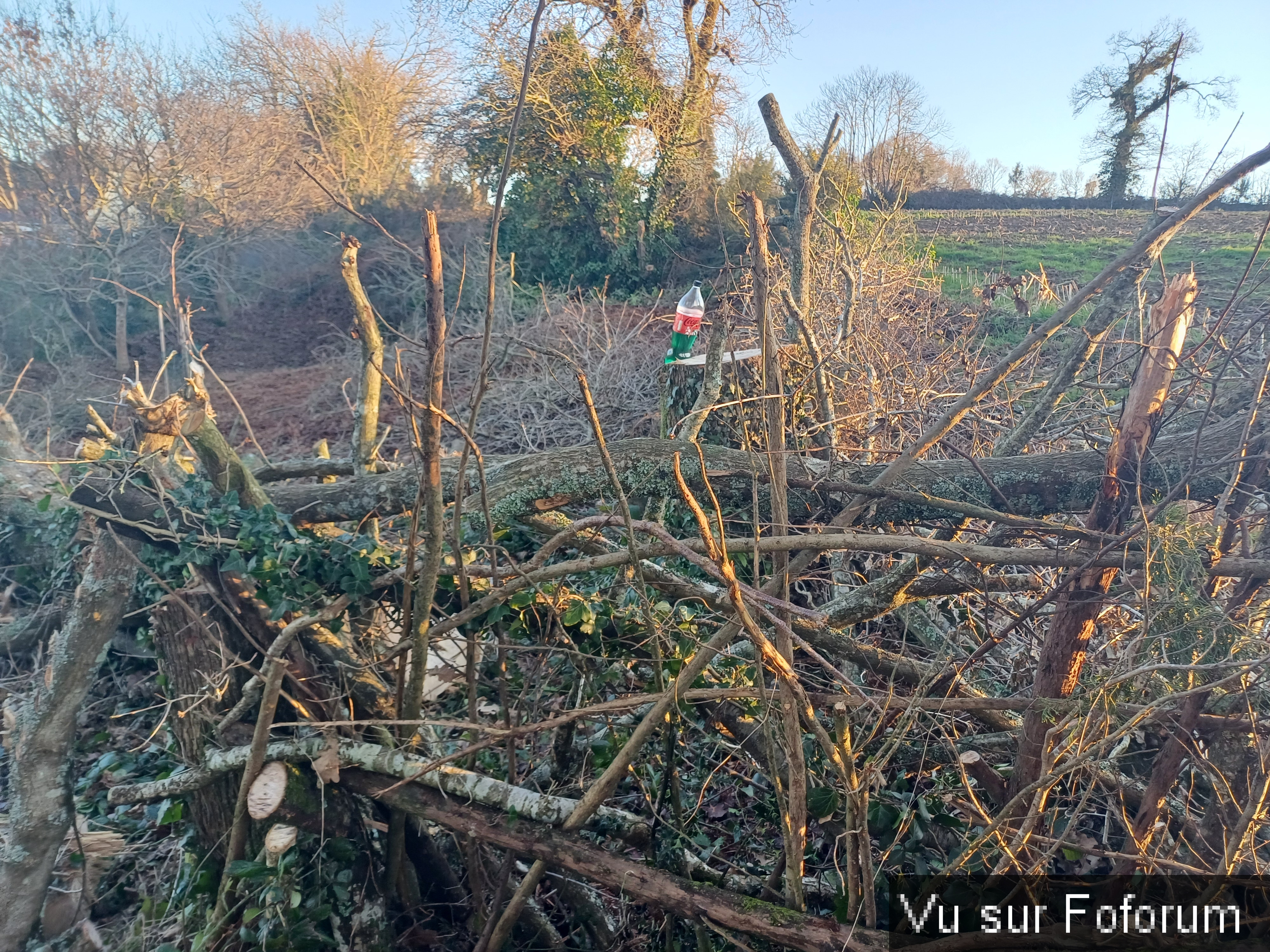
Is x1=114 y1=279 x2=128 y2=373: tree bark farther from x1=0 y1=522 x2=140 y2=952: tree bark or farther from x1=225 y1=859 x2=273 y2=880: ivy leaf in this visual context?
x1=225 y1=859 x2=273 y2=880: ivy leaf

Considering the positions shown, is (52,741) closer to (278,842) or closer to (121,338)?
(278,842)

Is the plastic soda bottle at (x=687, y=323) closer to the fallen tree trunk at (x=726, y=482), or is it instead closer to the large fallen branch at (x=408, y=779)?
the fallen tree trunk at (x=726, y=482)

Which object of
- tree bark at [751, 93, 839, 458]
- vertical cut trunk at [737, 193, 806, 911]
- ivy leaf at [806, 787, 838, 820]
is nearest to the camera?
vertical cut trunk at [737, 193, 806, 911]

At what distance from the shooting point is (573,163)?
45.1ft

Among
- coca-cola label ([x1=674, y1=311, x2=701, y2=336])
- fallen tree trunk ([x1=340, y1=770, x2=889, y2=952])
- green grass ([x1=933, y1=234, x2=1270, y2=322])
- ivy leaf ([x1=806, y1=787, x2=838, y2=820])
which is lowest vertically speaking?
fallen tree trunk ([x1=340, y1=770, x2=889, y2=952])

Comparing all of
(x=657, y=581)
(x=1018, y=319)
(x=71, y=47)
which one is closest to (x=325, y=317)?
(x=71, y=47)

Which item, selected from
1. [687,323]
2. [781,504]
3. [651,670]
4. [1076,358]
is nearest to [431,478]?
[781,504]

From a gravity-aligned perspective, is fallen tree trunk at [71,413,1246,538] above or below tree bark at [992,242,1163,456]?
below

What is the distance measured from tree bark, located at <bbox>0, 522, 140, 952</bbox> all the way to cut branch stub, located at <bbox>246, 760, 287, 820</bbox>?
40.3 inches

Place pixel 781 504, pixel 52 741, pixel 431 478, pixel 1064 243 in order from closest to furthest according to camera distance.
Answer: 1. pixel 781 504
2. pixel 431 478
3. pixel 52 741
4. pixel 1064 243

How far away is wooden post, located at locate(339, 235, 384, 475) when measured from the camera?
2.76 metres

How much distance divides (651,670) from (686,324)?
173cm

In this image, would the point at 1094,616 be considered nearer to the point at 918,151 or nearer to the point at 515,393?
the point at 515,393

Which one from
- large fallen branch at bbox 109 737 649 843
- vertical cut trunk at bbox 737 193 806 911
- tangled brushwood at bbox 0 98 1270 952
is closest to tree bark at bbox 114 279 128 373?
tangled brushwood at bbox 0 98 1270 952
